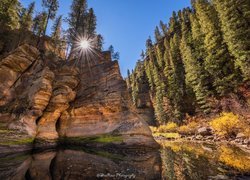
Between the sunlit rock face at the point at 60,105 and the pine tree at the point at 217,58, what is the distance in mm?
20311

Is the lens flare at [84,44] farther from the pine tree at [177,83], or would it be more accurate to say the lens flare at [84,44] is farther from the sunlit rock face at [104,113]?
the pine tree at [177,83]

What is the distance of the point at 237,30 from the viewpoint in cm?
2916

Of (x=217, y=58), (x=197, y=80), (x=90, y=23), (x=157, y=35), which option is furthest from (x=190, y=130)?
(x=157, y=35)

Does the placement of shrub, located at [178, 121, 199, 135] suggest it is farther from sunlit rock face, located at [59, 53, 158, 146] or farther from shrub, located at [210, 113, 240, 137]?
sunlit rock face, located at [59, 53, 158, 146]

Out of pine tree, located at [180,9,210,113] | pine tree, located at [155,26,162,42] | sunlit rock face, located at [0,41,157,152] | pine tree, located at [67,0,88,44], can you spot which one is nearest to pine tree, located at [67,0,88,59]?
pine tree, located at [67,0,88,44]

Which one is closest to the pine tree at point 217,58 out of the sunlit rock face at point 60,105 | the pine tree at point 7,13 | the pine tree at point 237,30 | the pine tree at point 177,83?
the pine tree at point 237,30

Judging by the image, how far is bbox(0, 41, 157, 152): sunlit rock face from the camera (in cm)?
1891

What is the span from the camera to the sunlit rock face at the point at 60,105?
18906 millimetres

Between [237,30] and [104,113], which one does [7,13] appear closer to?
[104,113]

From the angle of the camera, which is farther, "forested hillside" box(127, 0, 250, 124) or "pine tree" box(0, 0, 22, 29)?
"pine tree" box(0, 0, 22, 29)

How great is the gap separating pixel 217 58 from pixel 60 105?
31.4m

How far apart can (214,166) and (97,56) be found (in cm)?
2572

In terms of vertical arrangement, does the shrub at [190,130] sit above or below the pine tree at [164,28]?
below

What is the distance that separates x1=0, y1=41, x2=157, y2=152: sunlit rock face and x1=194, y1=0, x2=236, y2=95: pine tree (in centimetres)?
2031
